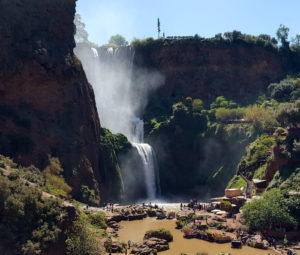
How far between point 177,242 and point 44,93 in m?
24.6

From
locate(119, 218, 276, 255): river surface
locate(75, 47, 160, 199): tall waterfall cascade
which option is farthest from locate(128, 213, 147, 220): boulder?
locate(75, 47, 160, 199): tall waterfall cascade

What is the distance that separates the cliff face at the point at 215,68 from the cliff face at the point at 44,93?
34.9 meters

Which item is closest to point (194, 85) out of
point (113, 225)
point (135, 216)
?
point (135, 216)

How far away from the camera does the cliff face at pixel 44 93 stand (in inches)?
1619

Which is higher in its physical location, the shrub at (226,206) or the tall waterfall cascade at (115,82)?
the tall waterfall cascade at (115,82)

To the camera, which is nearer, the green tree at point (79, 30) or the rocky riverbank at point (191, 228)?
the rocky riverbank at point (191, 228)

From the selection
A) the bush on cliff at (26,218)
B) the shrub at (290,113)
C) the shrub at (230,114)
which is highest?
the shrub at (290,113)

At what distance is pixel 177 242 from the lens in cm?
3183

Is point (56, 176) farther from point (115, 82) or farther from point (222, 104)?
point (115, 82)

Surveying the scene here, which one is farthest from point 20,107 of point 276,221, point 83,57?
point 83,57

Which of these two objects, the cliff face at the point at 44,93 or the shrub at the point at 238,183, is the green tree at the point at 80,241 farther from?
the shrub at the point at 238,183

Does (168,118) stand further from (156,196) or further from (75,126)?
(75,126)

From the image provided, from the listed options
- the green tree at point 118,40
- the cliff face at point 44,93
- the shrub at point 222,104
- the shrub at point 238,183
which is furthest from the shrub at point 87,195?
the green tree at point 118,40

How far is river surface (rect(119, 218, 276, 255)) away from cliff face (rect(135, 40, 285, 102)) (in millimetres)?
46549
